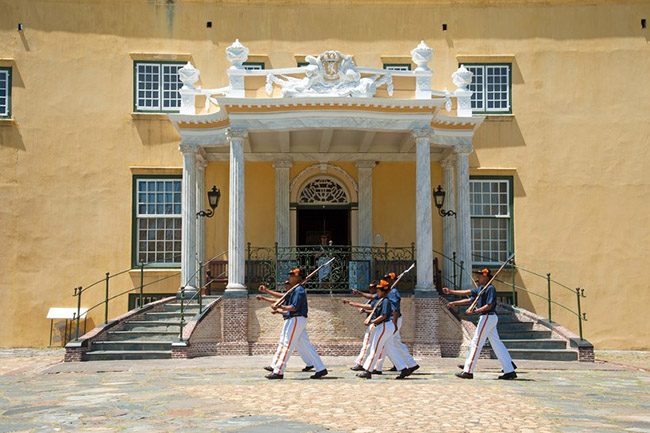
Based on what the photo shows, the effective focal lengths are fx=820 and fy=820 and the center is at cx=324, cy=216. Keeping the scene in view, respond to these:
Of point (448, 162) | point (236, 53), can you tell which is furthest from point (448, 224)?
point (236, 53)

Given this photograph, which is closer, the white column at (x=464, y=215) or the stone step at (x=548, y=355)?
the stone step at (x=548, y=355)

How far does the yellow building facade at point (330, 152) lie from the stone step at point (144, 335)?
374 cm

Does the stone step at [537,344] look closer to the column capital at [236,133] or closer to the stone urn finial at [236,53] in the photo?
the column capital at [236,133]

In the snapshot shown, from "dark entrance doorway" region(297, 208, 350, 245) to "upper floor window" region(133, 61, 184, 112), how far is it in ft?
14.7

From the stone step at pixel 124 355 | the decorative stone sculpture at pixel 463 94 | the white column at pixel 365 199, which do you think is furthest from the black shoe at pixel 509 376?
the white column at pixel 365 199

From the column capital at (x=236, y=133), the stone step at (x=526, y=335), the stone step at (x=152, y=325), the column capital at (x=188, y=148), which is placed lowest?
the stone step at (x=526, y=335)

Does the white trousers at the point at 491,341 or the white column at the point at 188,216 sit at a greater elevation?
the white column at the point at 188,216

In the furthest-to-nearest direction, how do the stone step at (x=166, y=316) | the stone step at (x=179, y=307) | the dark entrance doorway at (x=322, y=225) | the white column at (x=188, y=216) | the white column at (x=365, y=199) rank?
1. the dark entrance doorway at (x=322, y=225)
2. the white column at (x=365, y=199)
3. the white column at (x=188, y=216)
4. the stone step at (x=179, y=307)
5. the stone step at (x=166, y=316)

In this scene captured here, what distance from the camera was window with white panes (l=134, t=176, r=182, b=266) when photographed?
21047 mm

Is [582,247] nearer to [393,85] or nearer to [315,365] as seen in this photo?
[393,85]

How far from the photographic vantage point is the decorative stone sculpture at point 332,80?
57.2 ft

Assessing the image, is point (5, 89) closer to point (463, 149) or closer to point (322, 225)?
point (322, 225)

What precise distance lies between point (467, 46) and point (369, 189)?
15.3ft

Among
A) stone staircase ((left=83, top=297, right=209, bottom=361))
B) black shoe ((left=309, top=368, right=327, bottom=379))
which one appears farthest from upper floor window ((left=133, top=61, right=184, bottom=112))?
black shoe ((left=309, top=368, right=327, bottom=379))
